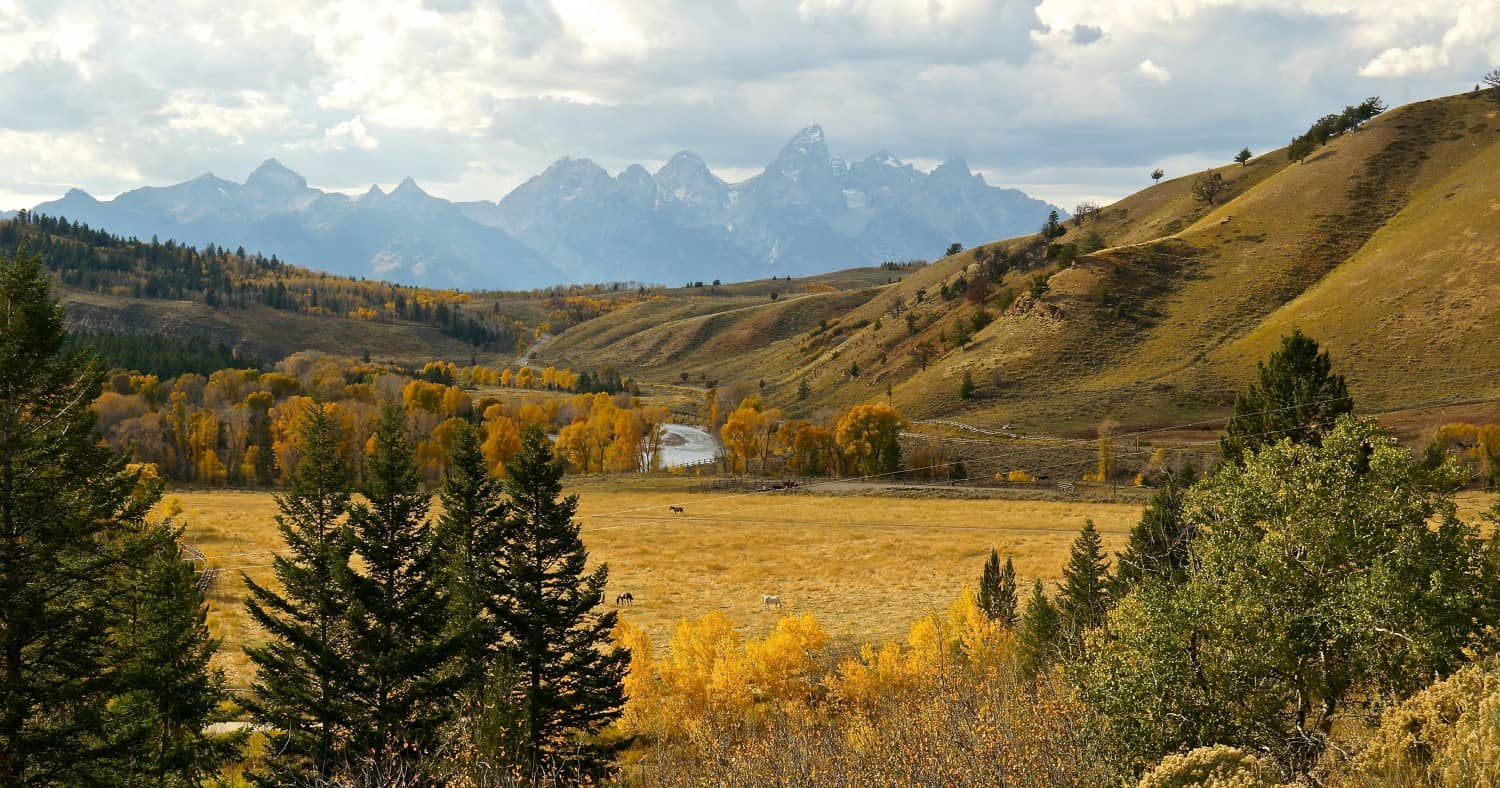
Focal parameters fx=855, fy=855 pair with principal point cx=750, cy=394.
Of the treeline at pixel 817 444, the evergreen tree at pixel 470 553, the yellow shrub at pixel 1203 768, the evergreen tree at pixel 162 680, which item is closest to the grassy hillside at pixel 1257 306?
the treeline at pixel 817 444

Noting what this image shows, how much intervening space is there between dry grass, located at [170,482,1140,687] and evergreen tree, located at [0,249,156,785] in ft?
85.7

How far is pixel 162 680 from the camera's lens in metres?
24.1

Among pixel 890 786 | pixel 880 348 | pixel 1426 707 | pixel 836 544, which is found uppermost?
pixel 880 348

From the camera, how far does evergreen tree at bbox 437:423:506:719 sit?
89.0ft

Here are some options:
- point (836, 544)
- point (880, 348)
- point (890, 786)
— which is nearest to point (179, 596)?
point (890, 786)

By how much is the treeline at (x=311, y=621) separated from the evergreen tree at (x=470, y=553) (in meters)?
0.07

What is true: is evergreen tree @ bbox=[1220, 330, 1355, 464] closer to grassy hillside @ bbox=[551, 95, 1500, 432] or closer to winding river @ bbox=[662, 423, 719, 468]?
grassy hillside @ bbox=[551, 95, 1500, 432]

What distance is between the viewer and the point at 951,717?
15.7 metres

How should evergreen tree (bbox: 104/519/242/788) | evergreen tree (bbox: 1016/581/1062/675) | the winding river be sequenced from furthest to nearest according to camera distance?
1. the winding river
2. evergreen tree (bbox: 1016/581/1062/675)
3. evergreen tree (bbox: 104/519/242/788)

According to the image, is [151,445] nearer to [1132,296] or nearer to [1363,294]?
[1132,296]

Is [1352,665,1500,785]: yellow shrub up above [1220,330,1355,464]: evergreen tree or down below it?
below

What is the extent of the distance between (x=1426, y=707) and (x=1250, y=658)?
6.81 meters

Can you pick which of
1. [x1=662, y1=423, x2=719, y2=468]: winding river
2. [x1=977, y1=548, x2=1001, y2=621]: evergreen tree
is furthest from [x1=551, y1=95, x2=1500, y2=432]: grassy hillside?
[x1=977, y1=548, x2=1001, y2=621]: evergreen tree

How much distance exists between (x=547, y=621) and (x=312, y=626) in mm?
6940
